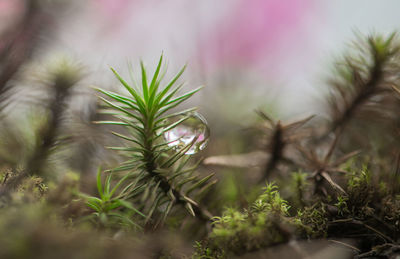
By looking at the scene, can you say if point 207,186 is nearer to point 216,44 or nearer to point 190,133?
point 190,133

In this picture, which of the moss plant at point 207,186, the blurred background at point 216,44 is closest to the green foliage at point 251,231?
the moss plant at point 207,186

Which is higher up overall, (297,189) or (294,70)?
(294,70)

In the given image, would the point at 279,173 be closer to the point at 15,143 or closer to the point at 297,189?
the point at 297,189

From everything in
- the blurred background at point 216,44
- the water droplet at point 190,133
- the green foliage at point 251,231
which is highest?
the blurred background at point 216,44

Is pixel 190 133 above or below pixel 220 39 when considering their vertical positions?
below

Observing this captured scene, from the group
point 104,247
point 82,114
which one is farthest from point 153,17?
point 104,247

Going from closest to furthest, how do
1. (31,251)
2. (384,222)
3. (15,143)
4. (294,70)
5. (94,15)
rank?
(31,251)
(384,222)
(15,143)
(94,15)
(294,70)

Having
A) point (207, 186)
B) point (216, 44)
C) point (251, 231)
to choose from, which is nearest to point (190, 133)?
point (207, 186)

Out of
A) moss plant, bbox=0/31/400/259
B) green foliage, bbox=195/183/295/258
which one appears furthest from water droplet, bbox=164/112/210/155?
green foliage, bbox=195/183/295/258

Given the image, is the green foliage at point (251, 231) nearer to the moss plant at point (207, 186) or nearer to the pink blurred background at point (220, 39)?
the moss plant at point (207, 186)

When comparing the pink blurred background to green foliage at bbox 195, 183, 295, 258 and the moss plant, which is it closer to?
the moss plant

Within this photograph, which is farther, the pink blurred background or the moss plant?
the pink blurred background
